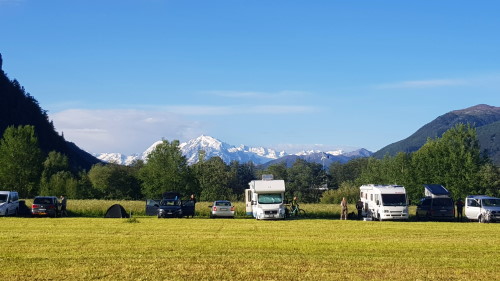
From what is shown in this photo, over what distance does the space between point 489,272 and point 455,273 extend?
99 cm

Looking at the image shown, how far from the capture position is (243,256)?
1805 cm

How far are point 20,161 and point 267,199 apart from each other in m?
48.3

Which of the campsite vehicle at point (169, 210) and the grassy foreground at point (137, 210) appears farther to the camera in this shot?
the grassy foreground at point (137, 210)

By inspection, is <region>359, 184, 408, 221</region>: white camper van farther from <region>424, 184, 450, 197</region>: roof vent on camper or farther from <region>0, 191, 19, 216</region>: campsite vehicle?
<region>0, 191, 19, 216</region>: campsite vehicle

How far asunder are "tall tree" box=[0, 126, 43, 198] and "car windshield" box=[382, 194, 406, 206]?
176 feet

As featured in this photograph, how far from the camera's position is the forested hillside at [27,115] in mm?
163375

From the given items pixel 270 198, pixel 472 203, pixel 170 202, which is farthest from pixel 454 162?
pixel 170 202

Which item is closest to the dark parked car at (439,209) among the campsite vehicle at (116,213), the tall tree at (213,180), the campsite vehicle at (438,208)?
the campsite vehicle at (438,208)

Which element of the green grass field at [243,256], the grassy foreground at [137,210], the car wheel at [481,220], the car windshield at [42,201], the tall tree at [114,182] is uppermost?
the tall tree at [114,182]

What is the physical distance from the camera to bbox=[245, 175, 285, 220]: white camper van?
139ft

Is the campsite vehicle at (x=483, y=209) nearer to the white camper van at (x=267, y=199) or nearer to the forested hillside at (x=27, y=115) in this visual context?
the white camper van at (x=267, y=199)

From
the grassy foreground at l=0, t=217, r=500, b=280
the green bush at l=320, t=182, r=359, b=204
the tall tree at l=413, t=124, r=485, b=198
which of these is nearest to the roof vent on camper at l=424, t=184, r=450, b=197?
the grassy foreground at l=0, t=217, r=500, b=280

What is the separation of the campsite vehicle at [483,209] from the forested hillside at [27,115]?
133 meters

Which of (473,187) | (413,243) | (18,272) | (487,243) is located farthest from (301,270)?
(473,187)
